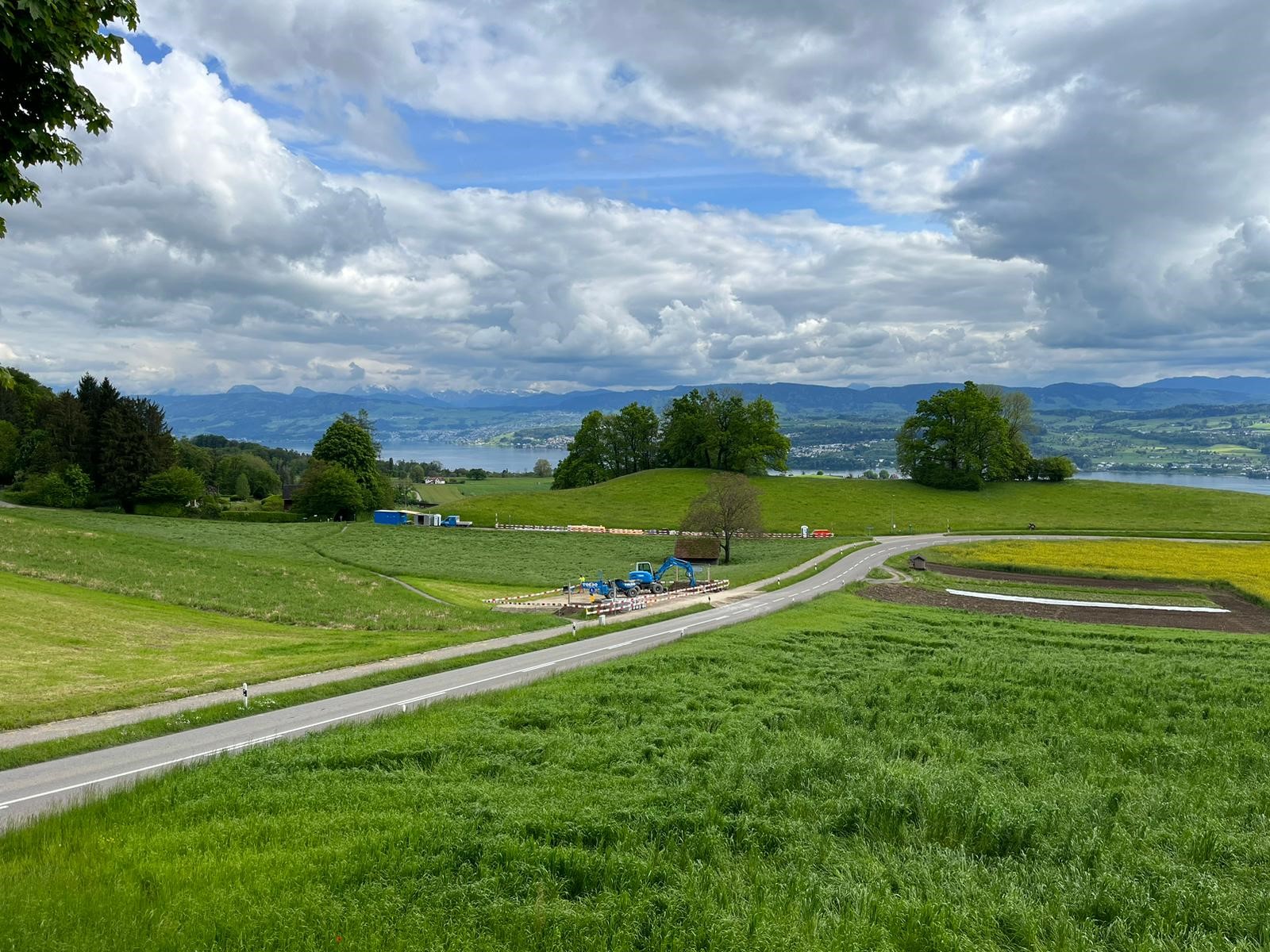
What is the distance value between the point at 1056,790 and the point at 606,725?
7.43 m

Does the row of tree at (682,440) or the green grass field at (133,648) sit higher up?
the row of tree at (682,440)

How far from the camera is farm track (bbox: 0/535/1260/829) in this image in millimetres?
11422

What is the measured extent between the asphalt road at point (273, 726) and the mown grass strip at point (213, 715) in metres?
0.28

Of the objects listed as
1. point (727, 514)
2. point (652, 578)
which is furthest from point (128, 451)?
point (652, 578)

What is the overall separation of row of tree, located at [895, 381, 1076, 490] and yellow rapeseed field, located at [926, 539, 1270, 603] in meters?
36.3

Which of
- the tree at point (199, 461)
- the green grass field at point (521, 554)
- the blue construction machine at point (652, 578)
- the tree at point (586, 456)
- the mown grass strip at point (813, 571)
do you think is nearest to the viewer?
the blue construction machine at point (652, 578)

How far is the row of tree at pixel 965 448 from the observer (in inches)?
4311

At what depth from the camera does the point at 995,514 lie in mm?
95812

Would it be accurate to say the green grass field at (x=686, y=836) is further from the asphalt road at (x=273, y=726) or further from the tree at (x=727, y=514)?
the tree at (x=727, y=514)

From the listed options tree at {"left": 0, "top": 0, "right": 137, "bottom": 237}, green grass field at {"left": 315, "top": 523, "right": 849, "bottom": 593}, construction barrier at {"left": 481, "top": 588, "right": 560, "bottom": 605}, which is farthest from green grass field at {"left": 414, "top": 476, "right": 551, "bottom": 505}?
tree at {"left": 0, "top": 0, "right": 137, "bottom": 237}

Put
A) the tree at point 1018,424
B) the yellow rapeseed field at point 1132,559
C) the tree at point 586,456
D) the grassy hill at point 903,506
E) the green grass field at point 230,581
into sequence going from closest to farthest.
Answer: the green grass field at point 230,581 → the yellow rapeseed field at point 1132,559 → the grassy hill at point 903,506 → the tree at point 1018,424 → the tree at point 586,456

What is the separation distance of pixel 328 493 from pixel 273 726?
8073 centimetres

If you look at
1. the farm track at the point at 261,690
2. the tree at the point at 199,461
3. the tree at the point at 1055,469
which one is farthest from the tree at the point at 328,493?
the tree at the point at 1055,469

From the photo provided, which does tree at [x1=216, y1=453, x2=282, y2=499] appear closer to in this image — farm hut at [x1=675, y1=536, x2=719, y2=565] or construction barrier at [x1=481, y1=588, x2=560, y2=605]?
farm hut at [x1=675, y1=536, x2=719, y2=565]
